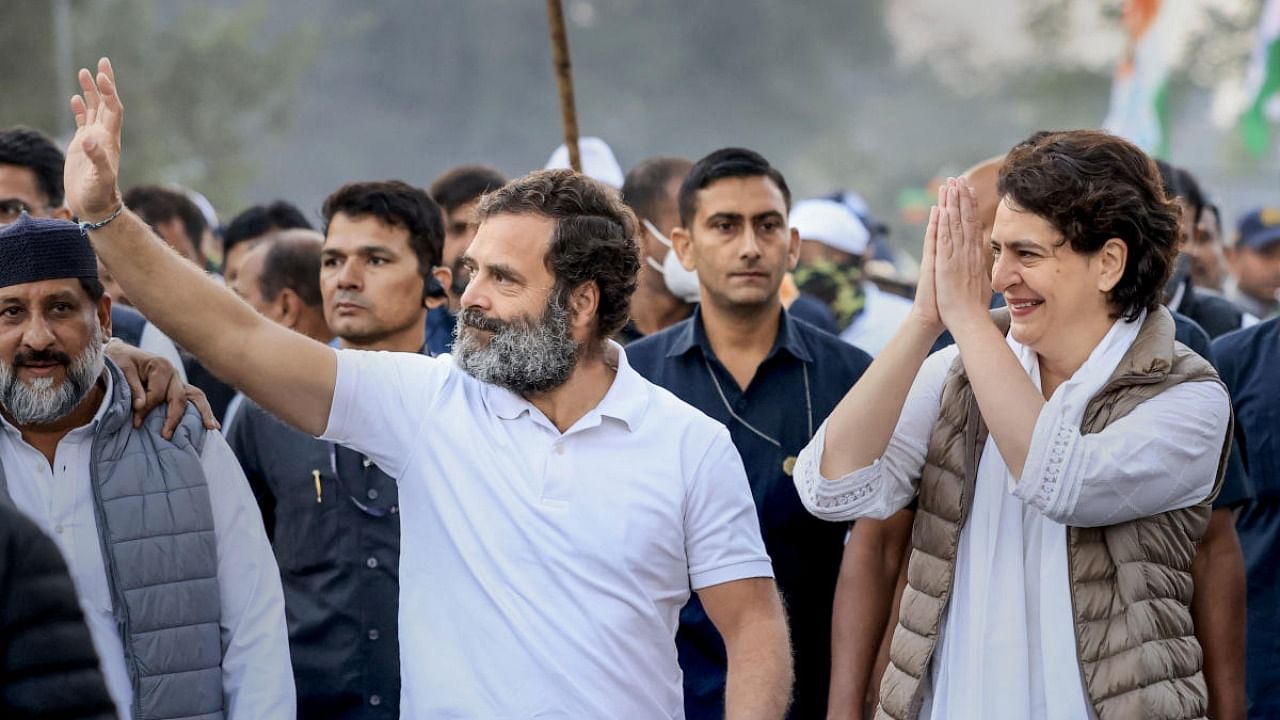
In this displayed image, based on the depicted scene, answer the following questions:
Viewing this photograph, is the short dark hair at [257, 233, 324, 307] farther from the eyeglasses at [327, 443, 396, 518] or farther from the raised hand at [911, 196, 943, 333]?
the raised hand at [911, 196, 943, 333]

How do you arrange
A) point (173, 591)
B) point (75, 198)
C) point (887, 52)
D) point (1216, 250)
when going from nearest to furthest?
point (75, 198), point (173, 591), point (1216, 250), point (887, 52)

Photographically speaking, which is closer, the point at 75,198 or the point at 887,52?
the point at 75,198

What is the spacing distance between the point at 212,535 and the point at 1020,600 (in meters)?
1.93

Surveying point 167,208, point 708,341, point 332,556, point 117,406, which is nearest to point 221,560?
point 117,406

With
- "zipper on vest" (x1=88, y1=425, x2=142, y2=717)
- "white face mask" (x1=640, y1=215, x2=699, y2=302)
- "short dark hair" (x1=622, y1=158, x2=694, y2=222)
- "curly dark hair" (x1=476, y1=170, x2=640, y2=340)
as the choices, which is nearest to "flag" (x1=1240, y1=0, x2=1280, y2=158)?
"short dark hair" (x1=622, y1=158, x2=694, y2=222)

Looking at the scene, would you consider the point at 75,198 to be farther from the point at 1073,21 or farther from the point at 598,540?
the point at 1073,21

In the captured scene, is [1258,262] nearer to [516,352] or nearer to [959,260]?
[959,260]

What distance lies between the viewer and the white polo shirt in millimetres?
3811

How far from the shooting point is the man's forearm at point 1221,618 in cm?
409

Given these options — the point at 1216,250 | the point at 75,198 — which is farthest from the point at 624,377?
the point at 1216,250

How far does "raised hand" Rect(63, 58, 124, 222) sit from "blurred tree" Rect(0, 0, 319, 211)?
3303 cm

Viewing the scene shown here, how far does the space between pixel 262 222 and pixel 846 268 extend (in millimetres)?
3335

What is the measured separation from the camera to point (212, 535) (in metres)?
4.28

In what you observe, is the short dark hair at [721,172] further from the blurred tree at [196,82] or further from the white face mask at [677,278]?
the blurred tree at [196,82]
